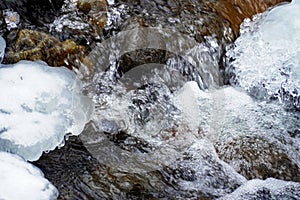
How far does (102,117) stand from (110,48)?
0.77 meters

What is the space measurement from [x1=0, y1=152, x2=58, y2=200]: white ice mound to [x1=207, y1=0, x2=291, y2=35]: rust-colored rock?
238 centimetres

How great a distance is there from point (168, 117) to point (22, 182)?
1.42 metres

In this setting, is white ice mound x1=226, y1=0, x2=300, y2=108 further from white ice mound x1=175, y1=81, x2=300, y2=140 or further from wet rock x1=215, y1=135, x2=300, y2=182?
wet rock x1=215, y1=135, x2=300, y2=182

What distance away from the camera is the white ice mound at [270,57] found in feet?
14.4

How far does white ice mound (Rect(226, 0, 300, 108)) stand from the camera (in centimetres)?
439

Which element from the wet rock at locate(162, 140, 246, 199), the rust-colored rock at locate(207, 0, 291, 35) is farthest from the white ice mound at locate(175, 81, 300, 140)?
the rust-colored rock at locate(207, 0, 291, 35)

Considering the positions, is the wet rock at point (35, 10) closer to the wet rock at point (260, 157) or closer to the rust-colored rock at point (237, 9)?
the rust-colored rock at point (237, 9)

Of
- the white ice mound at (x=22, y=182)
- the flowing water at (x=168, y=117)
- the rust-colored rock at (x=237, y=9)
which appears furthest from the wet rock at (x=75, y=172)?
the rust-colored rock at (x=237, y=9)

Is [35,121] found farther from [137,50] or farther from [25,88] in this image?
[137,50]

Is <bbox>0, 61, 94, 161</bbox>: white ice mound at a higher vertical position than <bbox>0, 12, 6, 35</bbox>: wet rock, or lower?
lower

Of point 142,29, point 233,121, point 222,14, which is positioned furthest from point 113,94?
point 222,14

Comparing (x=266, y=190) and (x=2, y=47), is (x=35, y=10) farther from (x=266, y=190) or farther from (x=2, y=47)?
(x=266, y=190)

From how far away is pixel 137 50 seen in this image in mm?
4340

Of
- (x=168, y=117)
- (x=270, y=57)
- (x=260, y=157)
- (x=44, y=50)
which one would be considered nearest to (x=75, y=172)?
(x=168, y=117)
